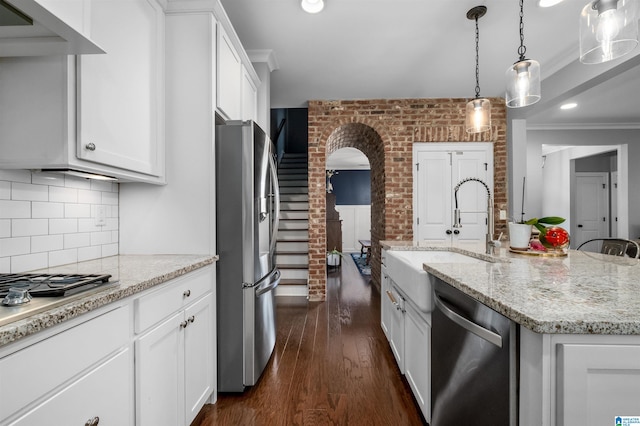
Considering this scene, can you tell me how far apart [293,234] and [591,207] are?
678 cm

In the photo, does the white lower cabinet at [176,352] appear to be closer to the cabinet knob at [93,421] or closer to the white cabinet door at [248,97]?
the cabinet knob at [93,421]

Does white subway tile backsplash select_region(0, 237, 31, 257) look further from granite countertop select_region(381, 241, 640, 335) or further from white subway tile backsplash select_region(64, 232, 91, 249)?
granite countertop select_region(381, 241, 640, 335)

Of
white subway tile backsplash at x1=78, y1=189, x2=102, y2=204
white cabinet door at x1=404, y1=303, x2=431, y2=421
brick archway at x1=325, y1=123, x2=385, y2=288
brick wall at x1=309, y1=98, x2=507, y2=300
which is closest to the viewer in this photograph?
white cabinet door at x1=404, y1=303, x2=431, y2=421

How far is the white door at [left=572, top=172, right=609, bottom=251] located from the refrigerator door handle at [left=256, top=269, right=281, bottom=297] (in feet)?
23.9

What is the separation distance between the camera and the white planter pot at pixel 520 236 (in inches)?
74.4

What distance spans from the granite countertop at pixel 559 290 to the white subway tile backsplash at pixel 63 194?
180cm

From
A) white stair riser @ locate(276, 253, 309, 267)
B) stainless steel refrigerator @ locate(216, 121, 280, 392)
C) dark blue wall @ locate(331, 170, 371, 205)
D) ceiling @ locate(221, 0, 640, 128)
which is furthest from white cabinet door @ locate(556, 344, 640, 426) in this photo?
dark blue wall @ locate(331, 170, 371, 205)

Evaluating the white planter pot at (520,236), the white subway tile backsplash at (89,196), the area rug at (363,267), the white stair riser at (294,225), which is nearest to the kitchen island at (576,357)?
the white planter pot at (520,236)

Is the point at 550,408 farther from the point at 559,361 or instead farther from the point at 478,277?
the point at 478,277

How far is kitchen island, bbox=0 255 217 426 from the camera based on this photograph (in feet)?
2.38

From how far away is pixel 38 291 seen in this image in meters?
0.88

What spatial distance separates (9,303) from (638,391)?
5.09 feet

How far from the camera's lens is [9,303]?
79 centimetres

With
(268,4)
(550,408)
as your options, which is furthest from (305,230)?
(550,408)
